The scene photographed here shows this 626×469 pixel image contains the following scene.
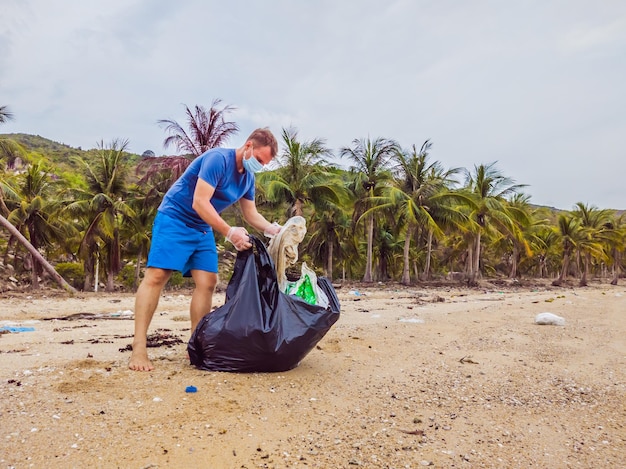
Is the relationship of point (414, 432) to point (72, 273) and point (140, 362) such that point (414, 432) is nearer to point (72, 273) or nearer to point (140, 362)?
point (140, 362)

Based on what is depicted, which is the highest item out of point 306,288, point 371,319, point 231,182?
point 231,182

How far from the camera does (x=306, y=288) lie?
301 centimetres

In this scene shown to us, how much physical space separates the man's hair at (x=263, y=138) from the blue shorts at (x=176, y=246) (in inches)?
29.0

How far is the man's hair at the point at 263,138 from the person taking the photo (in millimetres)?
2889

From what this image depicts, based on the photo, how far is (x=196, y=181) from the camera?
2.92 meters

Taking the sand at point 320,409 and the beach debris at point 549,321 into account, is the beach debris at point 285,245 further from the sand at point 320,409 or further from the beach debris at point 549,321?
the beach debris at point 549,321

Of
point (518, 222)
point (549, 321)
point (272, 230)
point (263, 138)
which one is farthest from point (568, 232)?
point (263, 138)

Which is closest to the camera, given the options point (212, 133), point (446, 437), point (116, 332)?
point (446, 437)

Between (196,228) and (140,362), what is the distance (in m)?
0.94

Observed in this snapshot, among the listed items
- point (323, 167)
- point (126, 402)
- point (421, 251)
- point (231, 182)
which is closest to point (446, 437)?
point (126, 402)

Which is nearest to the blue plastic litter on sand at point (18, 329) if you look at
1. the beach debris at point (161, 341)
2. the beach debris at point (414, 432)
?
the beach debris at point (161, 341)

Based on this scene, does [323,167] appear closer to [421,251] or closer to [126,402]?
[421,251]

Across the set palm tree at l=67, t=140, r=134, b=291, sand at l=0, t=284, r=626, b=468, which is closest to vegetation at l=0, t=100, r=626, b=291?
palm tree at l=67, t=140, r=134, b=291

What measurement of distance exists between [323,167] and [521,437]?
65.2ft
